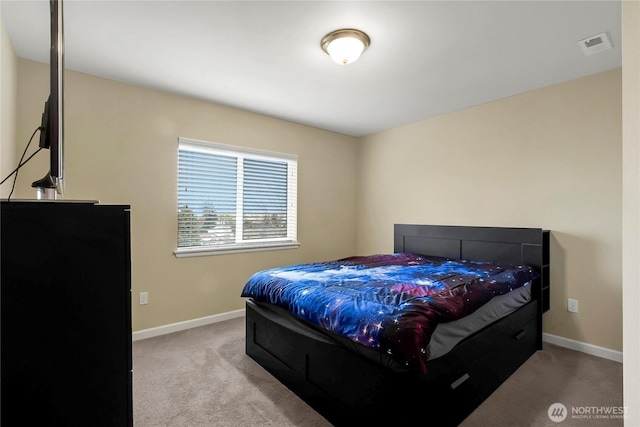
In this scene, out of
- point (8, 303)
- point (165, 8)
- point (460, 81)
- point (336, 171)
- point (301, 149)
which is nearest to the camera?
point (8, 303)

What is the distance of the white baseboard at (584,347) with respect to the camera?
2559 millimetres

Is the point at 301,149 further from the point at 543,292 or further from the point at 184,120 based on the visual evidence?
the point at 543,292

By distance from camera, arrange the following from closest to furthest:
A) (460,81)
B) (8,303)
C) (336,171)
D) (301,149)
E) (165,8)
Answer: (8,303) < (165,8) < (460,81) < (301,149) < (336,171)

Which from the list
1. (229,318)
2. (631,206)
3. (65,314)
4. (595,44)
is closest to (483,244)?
(595,44)

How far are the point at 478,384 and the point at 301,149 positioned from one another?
3.23m

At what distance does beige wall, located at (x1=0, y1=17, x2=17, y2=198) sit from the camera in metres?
2.00

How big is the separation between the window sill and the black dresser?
2260 millimetres

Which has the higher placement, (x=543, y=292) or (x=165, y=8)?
(x=165, y=8)

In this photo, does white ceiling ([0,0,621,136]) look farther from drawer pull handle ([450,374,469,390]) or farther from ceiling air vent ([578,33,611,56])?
drawer pull handle ([450,374,469,390])

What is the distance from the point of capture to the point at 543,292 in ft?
9.39

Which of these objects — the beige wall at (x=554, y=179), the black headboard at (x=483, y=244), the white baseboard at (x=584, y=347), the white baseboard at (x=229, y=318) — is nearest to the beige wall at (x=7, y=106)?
the white baseboard at (x=229, y=318)

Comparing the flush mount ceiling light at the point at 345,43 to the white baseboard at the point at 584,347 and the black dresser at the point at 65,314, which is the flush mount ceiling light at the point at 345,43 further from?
the white baseboard at the point at 584,347

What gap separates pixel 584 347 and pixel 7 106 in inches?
194

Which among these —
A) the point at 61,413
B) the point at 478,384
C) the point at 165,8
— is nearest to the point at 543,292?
the point at 478,384
